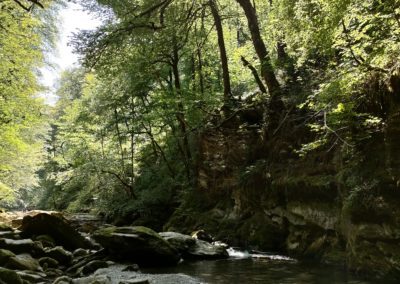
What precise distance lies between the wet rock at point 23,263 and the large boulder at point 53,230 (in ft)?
9.24

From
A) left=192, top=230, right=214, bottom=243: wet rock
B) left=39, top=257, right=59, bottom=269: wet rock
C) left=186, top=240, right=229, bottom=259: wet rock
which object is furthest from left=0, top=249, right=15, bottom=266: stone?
left=192, top=230, right=214, bottom=243: wet rock

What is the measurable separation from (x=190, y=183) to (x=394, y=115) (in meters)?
11.2

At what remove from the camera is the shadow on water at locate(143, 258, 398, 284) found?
26.1 ft

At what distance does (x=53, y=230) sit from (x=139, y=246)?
13.2 ft

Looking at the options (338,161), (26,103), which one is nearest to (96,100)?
(26,103)

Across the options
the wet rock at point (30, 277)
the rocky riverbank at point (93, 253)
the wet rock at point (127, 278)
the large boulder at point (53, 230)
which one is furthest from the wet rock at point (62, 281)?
the large boulder at point (53, 230)

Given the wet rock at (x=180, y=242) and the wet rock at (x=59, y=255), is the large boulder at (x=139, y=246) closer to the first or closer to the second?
the wet rock at (x=180, y=242)

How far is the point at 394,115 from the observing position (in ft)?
25.0

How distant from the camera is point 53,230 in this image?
13094 millimetres

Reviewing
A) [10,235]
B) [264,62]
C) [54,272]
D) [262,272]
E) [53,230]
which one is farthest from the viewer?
[53,230]

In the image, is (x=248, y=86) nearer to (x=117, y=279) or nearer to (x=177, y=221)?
(x=177, y=221)

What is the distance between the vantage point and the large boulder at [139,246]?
34.9ft

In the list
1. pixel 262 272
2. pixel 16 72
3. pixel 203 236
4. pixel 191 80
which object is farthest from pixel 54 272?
pixel 191 80

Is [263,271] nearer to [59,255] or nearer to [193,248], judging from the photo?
[193,248]
